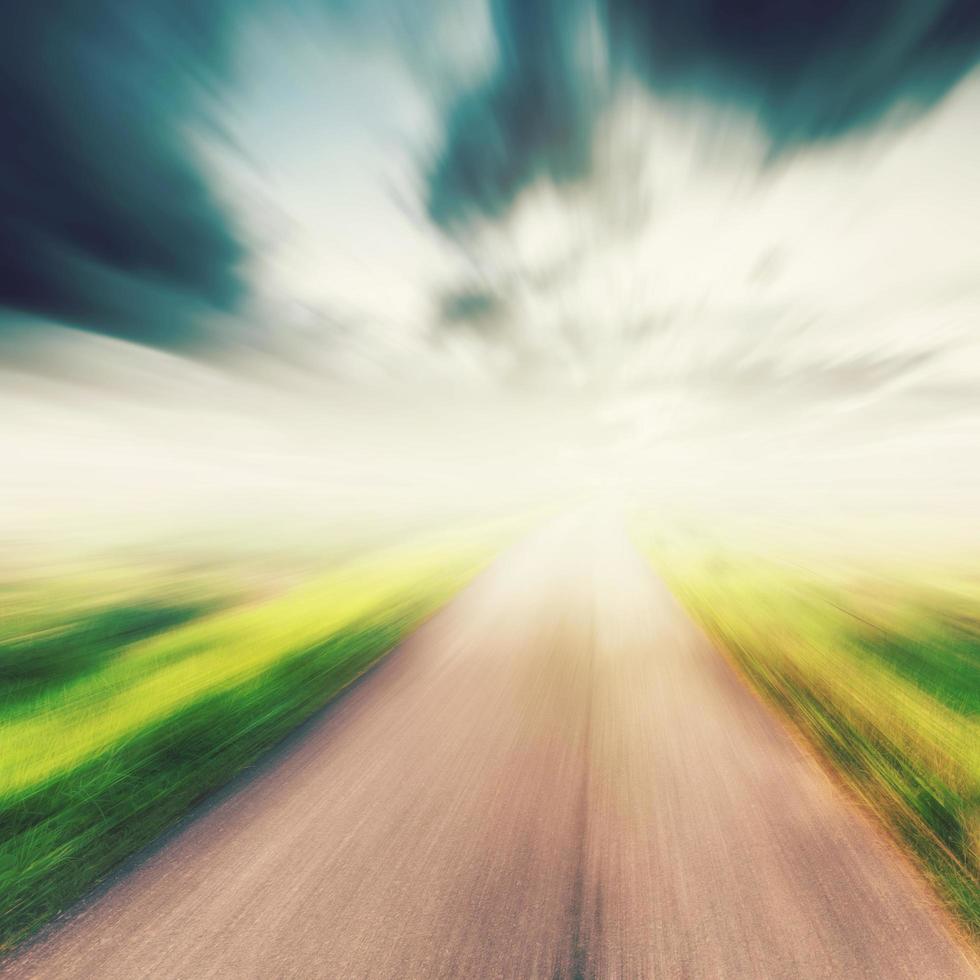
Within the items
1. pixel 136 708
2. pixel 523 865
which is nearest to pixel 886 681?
pixel 523 865

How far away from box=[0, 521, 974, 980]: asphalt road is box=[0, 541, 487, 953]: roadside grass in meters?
0.39

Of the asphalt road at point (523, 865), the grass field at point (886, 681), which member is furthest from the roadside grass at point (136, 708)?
the grass field at point (886, 681)

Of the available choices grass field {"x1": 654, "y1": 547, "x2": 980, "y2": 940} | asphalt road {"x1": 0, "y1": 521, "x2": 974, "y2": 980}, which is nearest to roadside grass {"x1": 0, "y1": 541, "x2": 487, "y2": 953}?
asphalt road {"x1": 0, "y1": 521, "x2": 974, "y2": 980}

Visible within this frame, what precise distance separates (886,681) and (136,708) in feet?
30.0

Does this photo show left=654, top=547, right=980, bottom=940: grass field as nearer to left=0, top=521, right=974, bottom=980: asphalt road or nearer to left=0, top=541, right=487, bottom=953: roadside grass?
left=0, top=521, right=974, bottom=980: asphalt road

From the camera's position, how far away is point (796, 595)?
1008 cm

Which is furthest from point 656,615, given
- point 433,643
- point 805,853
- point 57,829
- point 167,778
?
point 57,829

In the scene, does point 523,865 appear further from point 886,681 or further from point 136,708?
point 886,681

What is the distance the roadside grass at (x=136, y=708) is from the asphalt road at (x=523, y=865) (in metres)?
0.39

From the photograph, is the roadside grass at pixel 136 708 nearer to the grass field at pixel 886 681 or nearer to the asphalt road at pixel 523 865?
the asphalt road at pixel 523 865

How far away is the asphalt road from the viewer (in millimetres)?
2301

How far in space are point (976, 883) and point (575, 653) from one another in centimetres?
433

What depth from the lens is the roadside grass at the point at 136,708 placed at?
297 cm

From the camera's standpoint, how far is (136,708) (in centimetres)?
488
